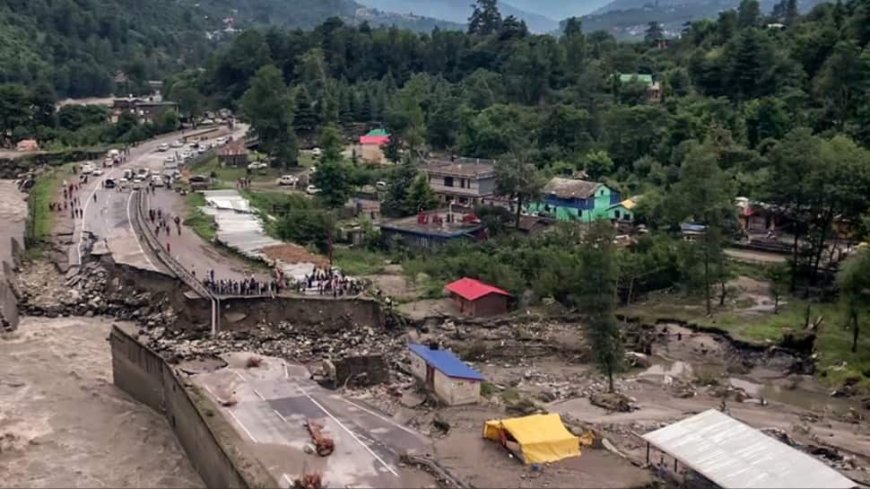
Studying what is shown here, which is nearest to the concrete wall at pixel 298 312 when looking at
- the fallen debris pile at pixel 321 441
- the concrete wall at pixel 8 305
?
the concrete wall at pixel 8 305

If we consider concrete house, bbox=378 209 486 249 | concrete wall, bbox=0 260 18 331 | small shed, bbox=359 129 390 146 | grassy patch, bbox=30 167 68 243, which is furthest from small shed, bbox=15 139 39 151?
concrete wall, bbox=0 260 18 331

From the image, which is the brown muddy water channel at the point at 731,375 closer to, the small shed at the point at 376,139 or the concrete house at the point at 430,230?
the concrete house at the point at 430,230

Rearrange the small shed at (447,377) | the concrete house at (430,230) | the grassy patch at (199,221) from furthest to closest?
the concrete house at (430,230), the grassy patch at (199,221), the small shed at (447,377)

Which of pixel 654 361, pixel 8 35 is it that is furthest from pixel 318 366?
pixel 8 35

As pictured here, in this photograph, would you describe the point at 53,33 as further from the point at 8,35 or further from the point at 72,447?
the point at 72,447

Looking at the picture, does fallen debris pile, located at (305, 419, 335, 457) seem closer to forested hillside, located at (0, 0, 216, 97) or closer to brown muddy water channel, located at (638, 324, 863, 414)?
brown muddy water channel, located at (638, 324, 863, 414)

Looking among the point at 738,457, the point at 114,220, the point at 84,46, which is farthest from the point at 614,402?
the point at 84,46
